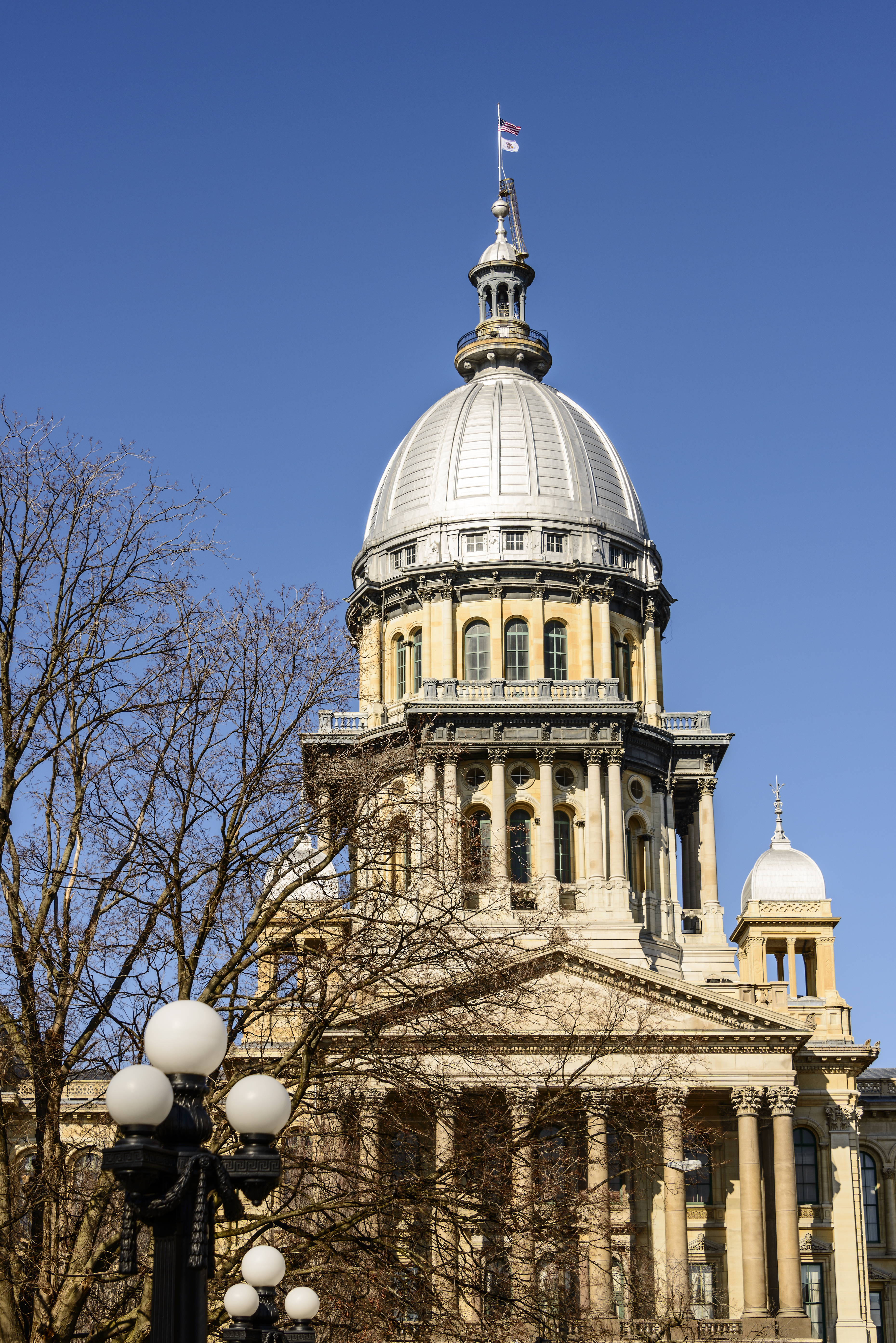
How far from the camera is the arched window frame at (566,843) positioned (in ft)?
234

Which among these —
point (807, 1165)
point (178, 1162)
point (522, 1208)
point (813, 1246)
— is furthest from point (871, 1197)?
point (178, 1162)

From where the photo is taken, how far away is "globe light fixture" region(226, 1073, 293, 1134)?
10.7 m

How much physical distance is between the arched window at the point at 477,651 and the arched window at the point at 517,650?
74 cm

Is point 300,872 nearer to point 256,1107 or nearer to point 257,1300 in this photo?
point 257,1300

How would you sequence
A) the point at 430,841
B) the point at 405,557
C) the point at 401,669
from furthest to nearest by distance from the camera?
1. the point at 405,557
2. the point at 401,669
3. the point at 430,841

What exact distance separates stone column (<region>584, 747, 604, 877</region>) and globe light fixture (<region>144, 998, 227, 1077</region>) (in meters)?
60.2

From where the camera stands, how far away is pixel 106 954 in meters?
20.2

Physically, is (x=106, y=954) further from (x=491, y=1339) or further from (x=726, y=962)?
(x=726, y=962)

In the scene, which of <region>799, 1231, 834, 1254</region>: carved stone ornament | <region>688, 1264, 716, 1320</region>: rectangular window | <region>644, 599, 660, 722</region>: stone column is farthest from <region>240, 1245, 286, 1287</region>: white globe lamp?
<region>644, 599, 660, 722</region>: stone column

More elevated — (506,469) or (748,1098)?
(506,469)

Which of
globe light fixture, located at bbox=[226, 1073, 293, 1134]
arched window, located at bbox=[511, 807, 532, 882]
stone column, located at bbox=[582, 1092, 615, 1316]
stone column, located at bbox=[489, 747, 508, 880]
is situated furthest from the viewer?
arched window, located at bbox=[511, 807, 532, 882]

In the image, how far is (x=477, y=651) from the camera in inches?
3002

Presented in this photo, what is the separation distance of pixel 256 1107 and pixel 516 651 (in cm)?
6566

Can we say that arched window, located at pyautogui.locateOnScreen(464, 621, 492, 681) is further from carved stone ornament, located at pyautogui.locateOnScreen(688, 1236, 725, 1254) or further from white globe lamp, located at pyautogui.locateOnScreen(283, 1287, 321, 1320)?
white globe lamp, located at pyautogui.locateOnScreen(283, 1287, 321, 1320)
